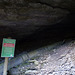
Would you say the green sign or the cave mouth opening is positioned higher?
the cave mouth opening

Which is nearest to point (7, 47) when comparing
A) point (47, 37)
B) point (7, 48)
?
point (7, 48)

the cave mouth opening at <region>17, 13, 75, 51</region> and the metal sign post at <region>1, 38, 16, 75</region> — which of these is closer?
the metal sign post at <region>1, 38, 16, 75</region>

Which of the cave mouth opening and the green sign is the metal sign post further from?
the cave mouth opening

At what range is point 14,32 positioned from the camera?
3744 millimetres

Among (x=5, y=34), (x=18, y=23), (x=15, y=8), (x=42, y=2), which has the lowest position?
(x=5, y=34)

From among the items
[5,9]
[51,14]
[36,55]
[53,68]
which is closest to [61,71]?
[53,68]

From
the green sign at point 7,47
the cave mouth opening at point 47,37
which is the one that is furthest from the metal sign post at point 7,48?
the cave mouth opening at point 47,37

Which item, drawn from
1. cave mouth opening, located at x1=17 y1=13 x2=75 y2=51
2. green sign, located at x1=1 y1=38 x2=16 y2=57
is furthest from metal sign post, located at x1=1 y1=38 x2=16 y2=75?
cave mouth opening, located at x1=17 y1=13 x2=75 y2=51

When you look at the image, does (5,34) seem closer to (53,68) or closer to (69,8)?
(53,68)

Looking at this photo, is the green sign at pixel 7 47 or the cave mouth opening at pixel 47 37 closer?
the green sign at pixel 7 47

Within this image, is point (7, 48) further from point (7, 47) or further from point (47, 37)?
point (47, 37)

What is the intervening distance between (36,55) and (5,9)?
204 cm

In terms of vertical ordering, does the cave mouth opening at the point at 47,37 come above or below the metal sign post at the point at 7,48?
above

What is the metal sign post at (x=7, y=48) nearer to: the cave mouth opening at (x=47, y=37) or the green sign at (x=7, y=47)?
the green sign at (x=7, y=47)
